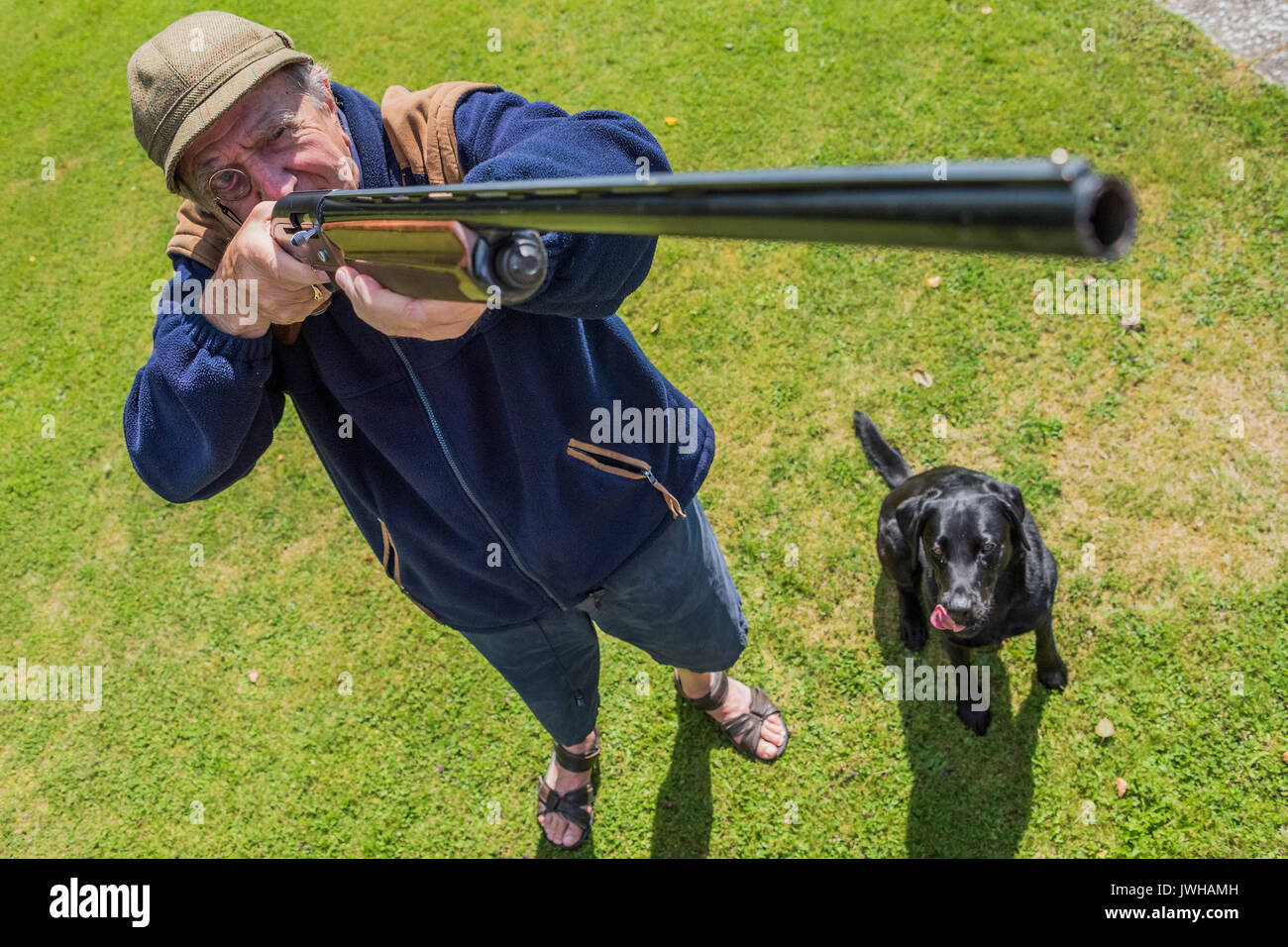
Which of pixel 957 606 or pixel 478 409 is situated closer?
pixel 478 409

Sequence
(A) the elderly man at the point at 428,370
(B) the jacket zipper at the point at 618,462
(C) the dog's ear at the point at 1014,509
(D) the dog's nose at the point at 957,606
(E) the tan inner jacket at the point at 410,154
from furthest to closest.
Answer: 1. (C) the dog's ear at the point at 1014,509
2. (D) the dog's nose at the point at 957,606
3. (B) the jacket zipper at the point at 618,462
4. (E) the tan inner jacket at the point at 410,154
5. (A) the elderly man at the point at 428,370

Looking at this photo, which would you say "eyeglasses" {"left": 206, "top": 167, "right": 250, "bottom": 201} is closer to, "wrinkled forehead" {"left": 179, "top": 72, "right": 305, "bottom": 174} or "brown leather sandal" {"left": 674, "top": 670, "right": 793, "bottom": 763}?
"wrinkled forehead" {"left": 179, "top": 72, "right": 305, "bottom": 174}

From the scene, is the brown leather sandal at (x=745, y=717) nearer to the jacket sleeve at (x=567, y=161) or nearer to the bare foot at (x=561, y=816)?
the bare foot at (x=561, y=816)

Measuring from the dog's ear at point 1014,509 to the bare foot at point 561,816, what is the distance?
223cm

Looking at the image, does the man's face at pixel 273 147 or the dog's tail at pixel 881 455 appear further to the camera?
the dog's tail at pixel 881 455

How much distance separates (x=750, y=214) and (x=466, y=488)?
67.0 inches

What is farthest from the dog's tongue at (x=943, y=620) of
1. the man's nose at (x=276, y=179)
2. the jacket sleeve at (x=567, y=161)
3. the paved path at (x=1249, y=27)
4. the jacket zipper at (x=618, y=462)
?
the paved path at (x=1249, y=27)

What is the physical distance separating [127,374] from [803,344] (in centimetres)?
493

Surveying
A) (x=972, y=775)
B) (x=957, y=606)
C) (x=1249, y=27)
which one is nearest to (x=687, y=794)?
(x=972, y=775)

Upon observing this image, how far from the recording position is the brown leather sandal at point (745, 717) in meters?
4.29

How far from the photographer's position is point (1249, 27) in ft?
18.4

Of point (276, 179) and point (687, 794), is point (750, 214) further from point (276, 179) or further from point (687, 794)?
point (687, 794)
